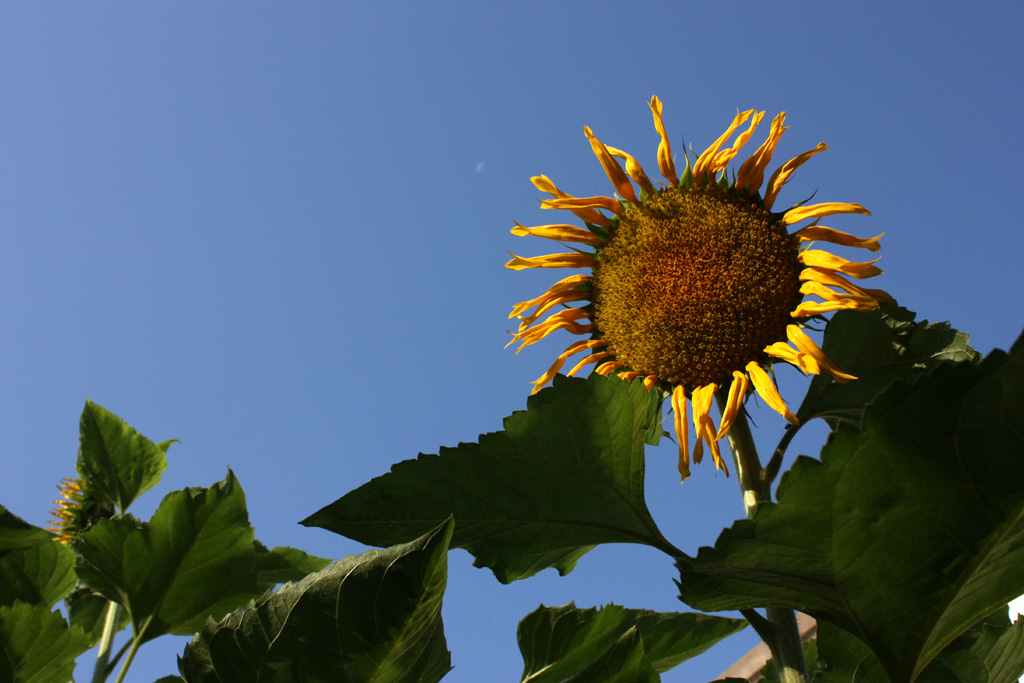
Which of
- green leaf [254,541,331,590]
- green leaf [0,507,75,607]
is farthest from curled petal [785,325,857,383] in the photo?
green leaf [0,507,75,607]

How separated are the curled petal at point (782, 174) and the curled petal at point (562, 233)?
469 mm

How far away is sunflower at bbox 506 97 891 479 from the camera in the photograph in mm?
1776

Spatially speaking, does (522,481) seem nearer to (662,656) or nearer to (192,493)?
(662,656)

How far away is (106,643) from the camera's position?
8.16ft

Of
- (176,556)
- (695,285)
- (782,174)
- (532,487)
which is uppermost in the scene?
(782,174)

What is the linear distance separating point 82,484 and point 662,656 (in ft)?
7.57

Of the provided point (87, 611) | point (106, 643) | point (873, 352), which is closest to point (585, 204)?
point (873, 352)

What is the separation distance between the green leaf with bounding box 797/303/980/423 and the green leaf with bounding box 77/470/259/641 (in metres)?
1.59

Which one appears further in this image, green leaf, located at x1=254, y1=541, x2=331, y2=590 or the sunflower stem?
green leaf, located at x1=254, y1=541, x2=331, y2=590

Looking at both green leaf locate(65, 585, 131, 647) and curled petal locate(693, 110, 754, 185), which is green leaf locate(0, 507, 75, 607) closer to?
green leaf locate(65, 585, 131, 647)

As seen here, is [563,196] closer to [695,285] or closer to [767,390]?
Result: [695,285]

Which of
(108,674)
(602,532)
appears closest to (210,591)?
(108,674)

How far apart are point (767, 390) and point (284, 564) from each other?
1.91 m

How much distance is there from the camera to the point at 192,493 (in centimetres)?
216
